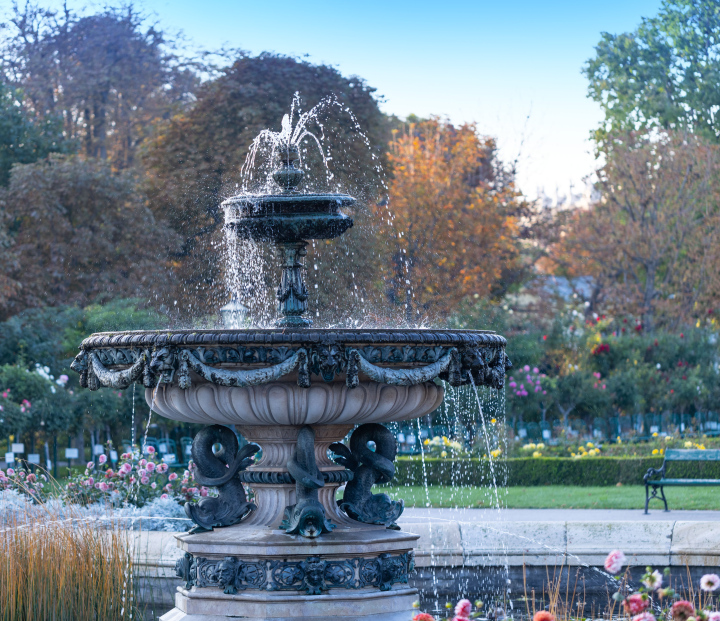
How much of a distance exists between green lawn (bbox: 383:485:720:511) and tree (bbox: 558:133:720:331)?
651 inches

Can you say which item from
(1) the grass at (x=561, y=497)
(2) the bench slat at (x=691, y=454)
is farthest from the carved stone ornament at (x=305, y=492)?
(2) the bench slat at (x=691, y=454)

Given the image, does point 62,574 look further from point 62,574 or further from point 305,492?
point 305,492

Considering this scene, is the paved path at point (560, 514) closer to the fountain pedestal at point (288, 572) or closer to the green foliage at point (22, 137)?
the fountain pedestal at point (288, 572)

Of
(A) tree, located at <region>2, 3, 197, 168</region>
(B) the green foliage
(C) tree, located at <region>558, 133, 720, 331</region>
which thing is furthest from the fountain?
(A) tree, located at <region>2, 3, 197, 168</region>

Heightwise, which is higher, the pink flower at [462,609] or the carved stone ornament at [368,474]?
the carved stone ornament at [368,474]

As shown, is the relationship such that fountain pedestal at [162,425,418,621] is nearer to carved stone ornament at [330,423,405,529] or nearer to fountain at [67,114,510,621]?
fountain at [67,114,510,621]

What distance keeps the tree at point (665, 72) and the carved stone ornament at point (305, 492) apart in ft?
110

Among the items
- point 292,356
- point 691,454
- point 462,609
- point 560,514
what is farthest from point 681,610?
point 691,454

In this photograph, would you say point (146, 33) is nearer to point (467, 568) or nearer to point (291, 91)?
point (291, 91)

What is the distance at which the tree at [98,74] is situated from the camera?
35031 millimetres

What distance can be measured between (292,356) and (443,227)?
21035 mm

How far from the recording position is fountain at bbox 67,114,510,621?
4.97 metres

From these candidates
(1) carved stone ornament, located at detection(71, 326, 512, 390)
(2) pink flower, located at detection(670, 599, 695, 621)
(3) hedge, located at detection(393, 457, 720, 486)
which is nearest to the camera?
→ (2) pink flower, located at detection(670, 599, 695, 621)

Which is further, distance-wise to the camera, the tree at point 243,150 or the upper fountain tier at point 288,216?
the tree at point 243,150
